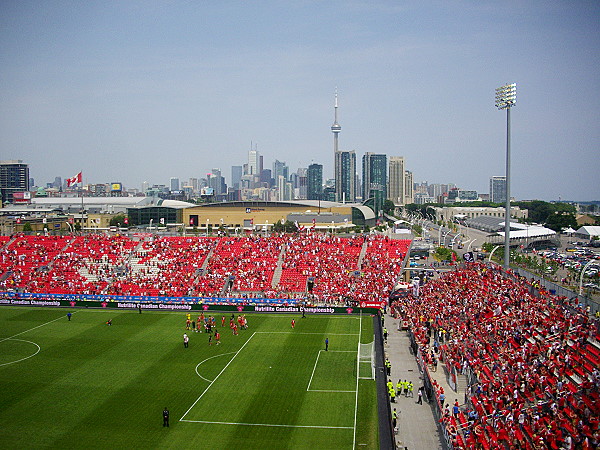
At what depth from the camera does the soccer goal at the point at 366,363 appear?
29641 mm

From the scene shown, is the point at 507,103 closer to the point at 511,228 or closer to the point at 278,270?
the point at 278,270

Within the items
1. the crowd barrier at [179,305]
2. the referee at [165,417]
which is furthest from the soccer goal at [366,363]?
the crowd barrier at [179,305]

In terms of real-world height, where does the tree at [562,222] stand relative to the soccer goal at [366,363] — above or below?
above

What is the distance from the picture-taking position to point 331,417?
79.4 feet

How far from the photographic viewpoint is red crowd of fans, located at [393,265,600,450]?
19656 mm

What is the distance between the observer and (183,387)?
91.2 feet

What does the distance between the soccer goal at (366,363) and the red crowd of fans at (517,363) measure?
2855 millimetres

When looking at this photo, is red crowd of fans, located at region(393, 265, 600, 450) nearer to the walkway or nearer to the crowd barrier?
the walkway

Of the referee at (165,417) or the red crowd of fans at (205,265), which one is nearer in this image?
the referee at (165,417)

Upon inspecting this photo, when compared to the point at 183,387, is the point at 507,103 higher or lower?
higher

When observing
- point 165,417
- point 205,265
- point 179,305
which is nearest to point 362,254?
point 205,265

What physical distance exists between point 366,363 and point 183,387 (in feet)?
33.0

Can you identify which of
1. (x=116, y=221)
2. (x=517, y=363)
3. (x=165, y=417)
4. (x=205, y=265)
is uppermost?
(x=116, y=221)

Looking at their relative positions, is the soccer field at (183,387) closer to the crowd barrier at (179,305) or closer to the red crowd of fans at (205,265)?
the crowd barrier at (179,305)
